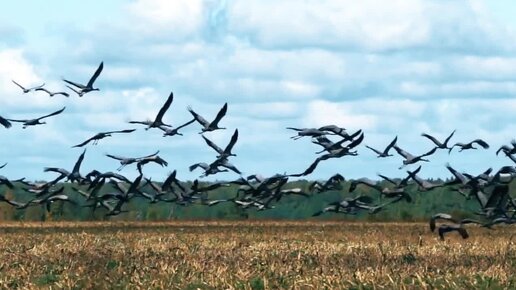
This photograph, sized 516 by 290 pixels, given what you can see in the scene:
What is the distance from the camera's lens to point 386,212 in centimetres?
5981

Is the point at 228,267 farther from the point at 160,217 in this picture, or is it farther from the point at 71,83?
the point at 160,217

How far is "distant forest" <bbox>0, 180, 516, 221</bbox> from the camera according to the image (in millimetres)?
58906

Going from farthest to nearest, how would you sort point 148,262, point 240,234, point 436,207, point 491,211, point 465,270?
point 436,207
point 240,234
point 491,211
point 148,262
point 465,270

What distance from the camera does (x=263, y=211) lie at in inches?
2569

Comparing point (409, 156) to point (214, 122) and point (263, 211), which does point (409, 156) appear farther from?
point (263, 211)

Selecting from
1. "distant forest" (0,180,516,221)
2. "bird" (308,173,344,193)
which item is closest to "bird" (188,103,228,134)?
"bird" (308,173,344,193)

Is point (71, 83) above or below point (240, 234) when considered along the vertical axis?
above

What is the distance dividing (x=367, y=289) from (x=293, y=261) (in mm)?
5599

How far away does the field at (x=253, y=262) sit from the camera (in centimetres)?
1783

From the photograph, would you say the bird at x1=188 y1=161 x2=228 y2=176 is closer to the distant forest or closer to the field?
the field

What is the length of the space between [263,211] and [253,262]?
140 feet

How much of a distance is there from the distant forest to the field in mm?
23120

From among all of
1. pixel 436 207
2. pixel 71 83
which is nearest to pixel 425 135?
pixel 71 83

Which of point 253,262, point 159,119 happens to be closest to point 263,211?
point 159,119
